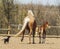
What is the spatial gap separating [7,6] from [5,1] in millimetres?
990

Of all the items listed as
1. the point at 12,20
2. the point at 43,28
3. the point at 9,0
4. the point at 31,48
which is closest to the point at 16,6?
the point at 9,0

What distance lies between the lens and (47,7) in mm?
25531

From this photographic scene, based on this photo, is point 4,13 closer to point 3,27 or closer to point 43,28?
point 3,27

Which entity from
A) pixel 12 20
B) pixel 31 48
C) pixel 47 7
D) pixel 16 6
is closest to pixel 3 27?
pixel 12 20

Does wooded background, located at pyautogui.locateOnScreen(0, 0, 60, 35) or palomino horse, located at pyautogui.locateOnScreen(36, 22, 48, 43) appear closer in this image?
palomino horse, located at pyautogui.locateOnScreen(36, 22, 48, 43)

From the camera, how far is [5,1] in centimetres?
2381

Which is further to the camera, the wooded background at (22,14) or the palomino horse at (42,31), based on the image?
the wooded background at (22,14)

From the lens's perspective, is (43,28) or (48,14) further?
(48,14)

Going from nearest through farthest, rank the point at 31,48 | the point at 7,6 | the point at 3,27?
1. the point at 31,48
2. the point at 3,27
3. the point at 7,6

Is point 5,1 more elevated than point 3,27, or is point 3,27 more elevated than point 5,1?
point 5,1

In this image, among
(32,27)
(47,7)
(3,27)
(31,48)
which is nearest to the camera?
(31,48)

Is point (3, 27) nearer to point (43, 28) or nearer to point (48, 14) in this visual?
point (48, 14)

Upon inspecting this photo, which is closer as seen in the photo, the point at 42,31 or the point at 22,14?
the point at 42,31

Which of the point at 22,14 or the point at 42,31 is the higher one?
the point at 22,14
